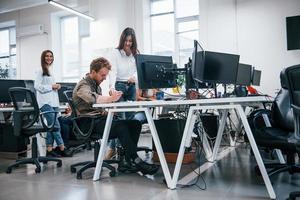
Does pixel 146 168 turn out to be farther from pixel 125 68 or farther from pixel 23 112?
pixel 23 112

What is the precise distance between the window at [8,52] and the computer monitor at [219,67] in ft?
23.3

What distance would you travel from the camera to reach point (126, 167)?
280 centimetres

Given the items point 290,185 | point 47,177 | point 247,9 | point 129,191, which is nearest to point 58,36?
point 247,9

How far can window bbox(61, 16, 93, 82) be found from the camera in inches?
294

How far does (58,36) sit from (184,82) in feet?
19.0

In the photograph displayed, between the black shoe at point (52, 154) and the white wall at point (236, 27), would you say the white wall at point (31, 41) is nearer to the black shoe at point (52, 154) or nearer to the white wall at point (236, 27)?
the white wall at point (236, 27)

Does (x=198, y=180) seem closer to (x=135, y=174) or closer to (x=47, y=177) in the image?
(x=135, y=174)

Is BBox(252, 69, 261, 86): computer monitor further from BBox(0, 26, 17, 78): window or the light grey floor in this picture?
BBox(0, 26, 17, 78): window

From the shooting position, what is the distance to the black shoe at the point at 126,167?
2.77m

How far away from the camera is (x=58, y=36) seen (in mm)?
7855

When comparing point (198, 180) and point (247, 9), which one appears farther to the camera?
point (247, 9)

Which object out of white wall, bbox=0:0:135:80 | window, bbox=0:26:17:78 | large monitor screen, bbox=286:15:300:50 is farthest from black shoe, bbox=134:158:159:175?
window, bbox=0:26:17:78

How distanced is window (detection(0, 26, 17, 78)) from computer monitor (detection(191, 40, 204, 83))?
7.15 metres

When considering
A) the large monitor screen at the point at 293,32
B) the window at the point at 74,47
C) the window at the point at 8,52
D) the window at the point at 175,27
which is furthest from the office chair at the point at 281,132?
the window at the point at 8,52
